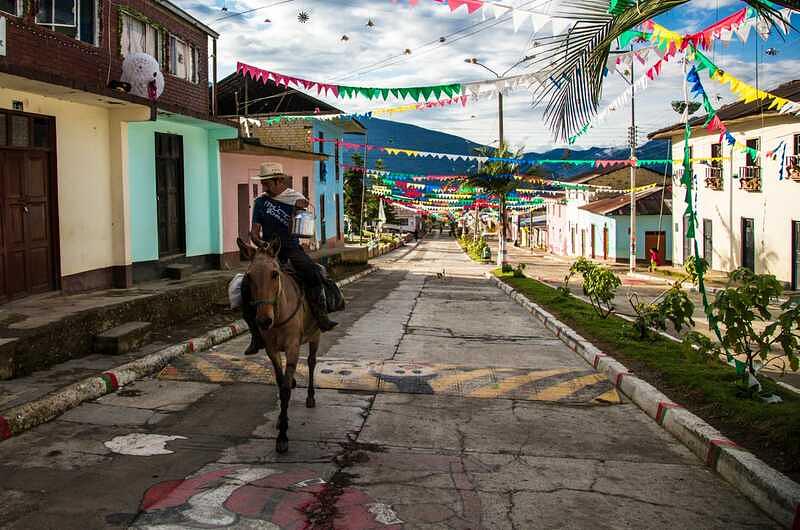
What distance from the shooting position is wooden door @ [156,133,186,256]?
15.9 metres

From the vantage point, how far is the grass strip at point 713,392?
20.1 ft

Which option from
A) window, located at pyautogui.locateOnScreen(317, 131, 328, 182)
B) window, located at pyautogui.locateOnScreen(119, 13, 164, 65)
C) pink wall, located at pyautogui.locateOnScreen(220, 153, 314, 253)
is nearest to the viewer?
window, located at pyautogui.locateOnScreen(119, 13, 164, 65)

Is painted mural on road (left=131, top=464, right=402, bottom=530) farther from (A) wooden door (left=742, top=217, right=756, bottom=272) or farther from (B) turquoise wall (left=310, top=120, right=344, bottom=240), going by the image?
(B) turquoise wall (left=310, top=120, right=344, bottom=240)

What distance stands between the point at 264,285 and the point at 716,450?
4128 millimetres

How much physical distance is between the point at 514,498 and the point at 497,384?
374 cm

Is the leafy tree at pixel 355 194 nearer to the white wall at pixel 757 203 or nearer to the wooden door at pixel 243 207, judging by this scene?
the white wall at pixel 757 203

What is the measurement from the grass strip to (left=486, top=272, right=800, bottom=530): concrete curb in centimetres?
19

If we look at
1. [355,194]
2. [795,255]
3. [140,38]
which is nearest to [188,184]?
[140,38]

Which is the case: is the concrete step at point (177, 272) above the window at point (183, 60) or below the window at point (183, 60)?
below

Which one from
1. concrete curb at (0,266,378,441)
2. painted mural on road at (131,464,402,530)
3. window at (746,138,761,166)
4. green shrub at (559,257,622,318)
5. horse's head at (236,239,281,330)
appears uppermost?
window at (746,138,761,166)

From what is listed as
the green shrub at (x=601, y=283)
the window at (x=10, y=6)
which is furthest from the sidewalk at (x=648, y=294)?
the window at (x=10, y=6)

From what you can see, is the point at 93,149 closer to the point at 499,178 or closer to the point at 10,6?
the point at 10,6

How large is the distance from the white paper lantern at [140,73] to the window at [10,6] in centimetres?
306

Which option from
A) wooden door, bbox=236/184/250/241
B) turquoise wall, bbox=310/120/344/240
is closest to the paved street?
wooden door, bbox=236/184/250/241
